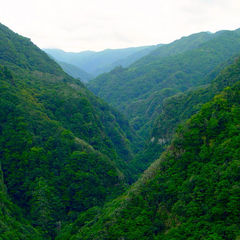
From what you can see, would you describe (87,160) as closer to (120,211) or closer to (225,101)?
(120,211)

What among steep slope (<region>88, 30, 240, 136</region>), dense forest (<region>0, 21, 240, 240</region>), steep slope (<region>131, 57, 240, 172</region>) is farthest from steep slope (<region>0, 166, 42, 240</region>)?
steep slope (<region>88, 30, 240, 136</region>)

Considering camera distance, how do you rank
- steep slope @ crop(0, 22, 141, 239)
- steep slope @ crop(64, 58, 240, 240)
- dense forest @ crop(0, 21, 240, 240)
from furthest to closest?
1. steep slope @ crop(0, 22, 141, 239)
2. dense forest @ crop(0, 21, 240, 240)
3. steep slope @ crop(64, 58, 240, 240)

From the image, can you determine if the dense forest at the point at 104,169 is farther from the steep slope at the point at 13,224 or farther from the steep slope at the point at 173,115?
the steep slope at the point at 173,115

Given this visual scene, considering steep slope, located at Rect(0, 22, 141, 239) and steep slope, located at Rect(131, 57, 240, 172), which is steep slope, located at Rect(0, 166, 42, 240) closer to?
steep slope, located at Rect(0, 22, 141, 239)

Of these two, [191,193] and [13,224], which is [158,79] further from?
[13,224]

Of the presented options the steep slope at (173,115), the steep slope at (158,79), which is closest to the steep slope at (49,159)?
the steep slope at (173,115)
